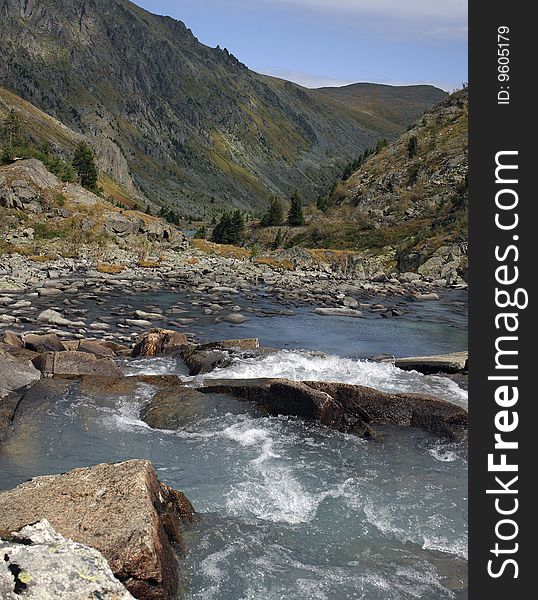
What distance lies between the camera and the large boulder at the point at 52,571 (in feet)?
18.9

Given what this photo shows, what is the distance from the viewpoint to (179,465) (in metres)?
13.0

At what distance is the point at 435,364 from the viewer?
75.6 ft

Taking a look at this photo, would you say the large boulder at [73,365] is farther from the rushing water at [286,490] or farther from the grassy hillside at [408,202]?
the grassy hillside at [408,202]

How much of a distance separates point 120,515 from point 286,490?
4444 mm

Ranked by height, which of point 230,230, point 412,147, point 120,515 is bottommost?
point 120,515

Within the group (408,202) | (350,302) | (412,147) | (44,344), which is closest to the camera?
(44,344)

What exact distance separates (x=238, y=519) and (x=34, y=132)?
15062 cm

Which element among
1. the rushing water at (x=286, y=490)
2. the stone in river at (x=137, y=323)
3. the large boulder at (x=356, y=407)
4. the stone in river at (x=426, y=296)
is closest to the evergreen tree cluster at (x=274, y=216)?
the stone in river at (x=426, y=296)

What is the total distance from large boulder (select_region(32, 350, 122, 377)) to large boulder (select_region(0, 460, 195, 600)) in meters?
9.64

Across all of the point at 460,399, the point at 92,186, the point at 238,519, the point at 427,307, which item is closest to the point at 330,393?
the point at 460,399

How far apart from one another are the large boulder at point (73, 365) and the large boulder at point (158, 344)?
4282mm

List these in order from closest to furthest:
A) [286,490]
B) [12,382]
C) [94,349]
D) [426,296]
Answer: [286,490] < [12,382] < [94,349] < [426,296]

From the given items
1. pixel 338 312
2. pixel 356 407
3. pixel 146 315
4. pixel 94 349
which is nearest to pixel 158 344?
pixel 94 349

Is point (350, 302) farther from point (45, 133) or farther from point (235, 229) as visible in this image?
point (45, 133)
